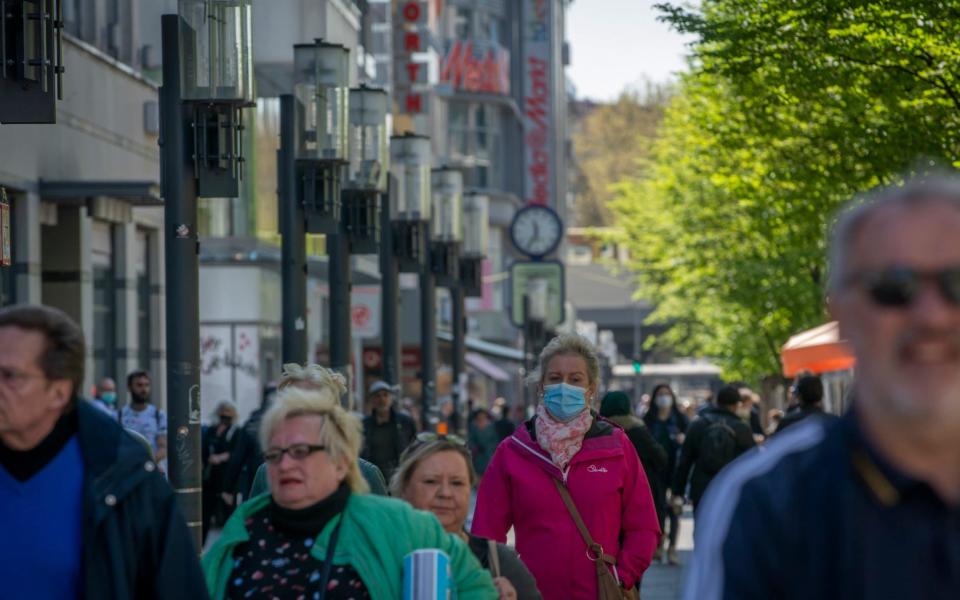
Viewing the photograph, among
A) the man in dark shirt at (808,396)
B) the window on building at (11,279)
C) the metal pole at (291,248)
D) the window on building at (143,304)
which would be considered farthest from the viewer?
the window on building at (143,304)

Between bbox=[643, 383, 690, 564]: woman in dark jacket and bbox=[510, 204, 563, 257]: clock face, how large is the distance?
23.1 meters

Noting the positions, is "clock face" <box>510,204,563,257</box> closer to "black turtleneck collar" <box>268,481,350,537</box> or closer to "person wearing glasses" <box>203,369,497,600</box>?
"person wearing glasses" <box>203,369,497,600</box>

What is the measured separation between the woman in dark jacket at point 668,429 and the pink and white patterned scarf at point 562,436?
13731 mm

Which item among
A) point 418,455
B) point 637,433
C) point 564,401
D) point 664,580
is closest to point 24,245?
point 664,580

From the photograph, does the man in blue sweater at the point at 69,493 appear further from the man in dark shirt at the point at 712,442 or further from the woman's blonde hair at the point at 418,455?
the man in dark shirt at the point at 712,442

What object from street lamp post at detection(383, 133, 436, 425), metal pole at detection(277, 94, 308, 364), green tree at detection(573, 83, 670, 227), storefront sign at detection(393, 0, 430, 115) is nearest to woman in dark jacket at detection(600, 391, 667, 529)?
metal pole at detection(277, 94, 308, 364)

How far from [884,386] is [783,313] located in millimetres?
45357

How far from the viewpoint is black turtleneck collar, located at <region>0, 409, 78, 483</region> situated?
5281 mm

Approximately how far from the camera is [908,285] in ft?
10.2

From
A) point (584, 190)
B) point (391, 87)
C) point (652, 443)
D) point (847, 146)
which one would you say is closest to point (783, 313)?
point (391, 87)

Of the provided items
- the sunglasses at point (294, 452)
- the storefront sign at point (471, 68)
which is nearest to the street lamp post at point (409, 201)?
the sunglasses at point (294, 452)

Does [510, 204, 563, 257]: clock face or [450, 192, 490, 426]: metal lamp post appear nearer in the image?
[450, 192, 490, 426]: metal lamp post

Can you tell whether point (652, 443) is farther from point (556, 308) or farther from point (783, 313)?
point (556, 308)

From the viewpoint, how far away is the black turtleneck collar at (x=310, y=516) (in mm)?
5816
